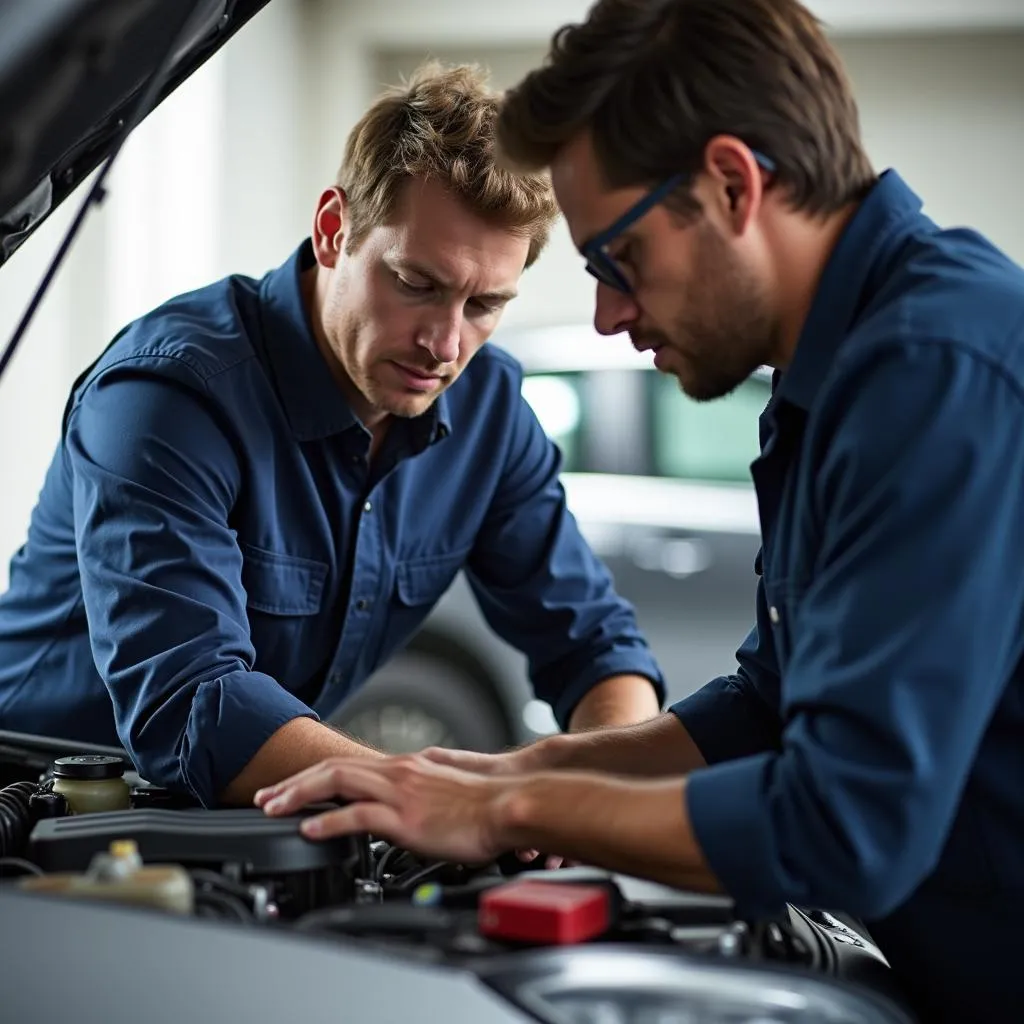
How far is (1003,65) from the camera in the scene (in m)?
7.03

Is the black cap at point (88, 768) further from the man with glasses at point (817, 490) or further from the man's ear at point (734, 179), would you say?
the man's ear at point (734, 179)

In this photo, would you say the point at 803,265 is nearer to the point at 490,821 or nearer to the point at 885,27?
the point at 490,821

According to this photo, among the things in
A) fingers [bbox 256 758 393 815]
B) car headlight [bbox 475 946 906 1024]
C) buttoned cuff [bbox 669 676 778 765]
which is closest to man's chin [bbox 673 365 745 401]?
buttoned cuff [bbox 669 676 778 765]

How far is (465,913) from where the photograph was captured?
48.8 inches

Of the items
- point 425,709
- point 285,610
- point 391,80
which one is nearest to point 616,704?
point 285,610

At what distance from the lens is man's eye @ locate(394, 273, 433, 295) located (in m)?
1.99

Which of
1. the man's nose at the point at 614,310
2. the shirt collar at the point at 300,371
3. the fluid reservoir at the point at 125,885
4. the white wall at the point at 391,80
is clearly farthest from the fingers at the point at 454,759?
the white wall at the point at 391,80

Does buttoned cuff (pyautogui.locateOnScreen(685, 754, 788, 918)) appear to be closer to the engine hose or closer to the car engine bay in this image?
the car engine bay

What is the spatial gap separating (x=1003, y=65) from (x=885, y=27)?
0.64 meters

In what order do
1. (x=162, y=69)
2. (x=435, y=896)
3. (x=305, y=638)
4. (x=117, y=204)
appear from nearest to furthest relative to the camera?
(x=435, y=896) → (x=162, y=69) → (x=305, y=638) → (x=117, y=204)

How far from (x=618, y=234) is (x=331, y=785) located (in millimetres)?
593

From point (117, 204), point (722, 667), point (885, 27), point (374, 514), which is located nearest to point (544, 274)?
point (885, 27)

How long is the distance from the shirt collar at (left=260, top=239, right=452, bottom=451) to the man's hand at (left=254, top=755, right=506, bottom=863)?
75 cm

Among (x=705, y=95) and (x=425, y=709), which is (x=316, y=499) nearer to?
(x=705, y=95)
